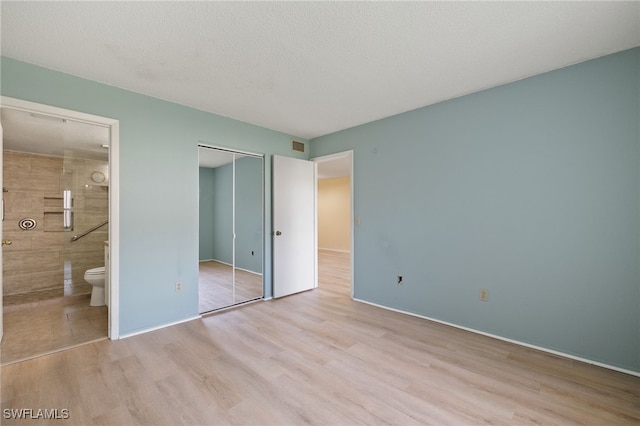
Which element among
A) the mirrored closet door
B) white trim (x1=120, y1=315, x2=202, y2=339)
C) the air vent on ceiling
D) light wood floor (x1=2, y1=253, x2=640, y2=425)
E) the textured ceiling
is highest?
the textured ceiling

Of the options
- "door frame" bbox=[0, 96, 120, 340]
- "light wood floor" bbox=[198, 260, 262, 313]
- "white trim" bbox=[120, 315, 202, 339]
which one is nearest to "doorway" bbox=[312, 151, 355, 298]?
"light wood floor" bbox=[198, 260, 262, 313]

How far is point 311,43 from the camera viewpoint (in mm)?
1943

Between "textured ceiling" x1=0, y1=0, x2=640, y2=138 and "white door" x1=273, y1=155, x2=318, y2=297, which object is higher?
"textured ceiling" x1=0, y1=0, x2=640, y2=138

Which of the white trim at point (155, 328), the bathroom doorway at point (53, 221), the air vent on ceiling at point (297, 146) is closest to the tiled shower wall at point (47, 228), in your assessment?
the bathroom doorway at point (53, 221)

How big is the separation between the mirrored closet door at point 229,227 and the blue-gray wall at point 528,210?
181cm

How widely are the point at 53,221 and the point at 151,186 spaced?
2922mm

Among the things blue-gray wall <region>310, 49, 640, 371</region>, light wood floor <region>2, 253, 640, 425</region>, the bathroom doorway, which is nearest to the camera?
light wood floor <region>2, 253, 640, 425</region>

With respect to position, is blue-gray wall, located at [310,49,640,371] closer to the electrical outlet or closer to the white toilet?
the electrical outlet

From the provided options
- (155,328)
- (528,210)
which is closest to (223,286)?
(155,328)

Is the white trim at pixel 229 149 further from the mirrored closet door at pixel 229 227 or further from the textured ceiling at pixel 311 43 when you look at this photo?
the textured ceiling at pixel 311 43

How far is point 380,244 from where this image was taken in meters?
3.57

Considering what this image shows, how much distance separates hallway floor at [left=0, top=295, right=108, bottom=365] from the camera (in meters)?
2.36

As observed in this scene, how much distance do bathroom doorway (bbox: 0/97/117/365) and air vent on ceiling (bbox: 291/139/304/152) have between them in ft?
7.81

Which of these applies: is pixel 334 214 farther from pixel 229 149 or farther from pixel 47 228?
pixel 47 228
